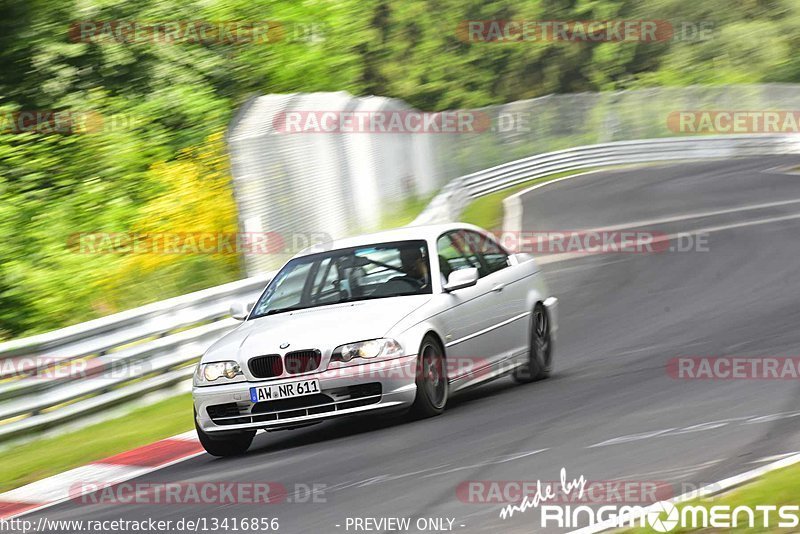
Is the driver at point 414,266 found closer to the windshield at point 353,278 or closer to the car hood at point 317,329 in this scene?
the windshield at point 353,278

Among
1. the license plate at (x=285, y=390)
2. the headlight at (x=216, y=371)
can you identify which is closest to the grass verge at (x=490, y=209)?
the headlight at (x=216, y=371)

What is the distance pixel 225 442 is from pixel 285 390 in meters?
0.74

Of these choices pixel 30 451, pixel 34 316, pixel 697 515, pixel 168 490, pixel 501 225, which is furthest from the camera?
pixel 501 225

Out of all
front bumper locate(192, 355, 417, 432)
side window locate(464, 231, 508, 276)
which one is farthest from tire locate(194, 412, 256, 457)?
A: side window locate(464, 231, 508, 276)

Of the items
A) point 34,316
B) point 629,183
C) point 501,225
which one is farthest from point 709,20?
point 34,316

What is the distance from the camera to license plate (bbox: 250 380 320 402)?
28.4 ft

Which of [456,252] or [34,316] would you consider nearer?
[456,252]

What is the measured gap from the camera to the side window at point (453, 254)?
1000 centimetres

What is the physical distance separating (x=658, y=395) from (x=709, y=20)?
50.8m

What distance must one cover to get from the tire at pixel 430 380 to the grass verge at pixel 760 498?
3418 mm

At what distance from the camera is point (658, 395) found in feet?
29.8

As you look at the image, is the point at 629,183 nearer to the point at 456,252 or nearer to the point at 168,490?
the point at 456,252

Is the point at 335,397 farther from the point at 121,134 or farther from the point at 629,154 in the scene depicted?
the point at 629,154

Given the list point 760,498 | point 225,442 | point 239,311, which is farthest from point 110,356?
point 760,498
